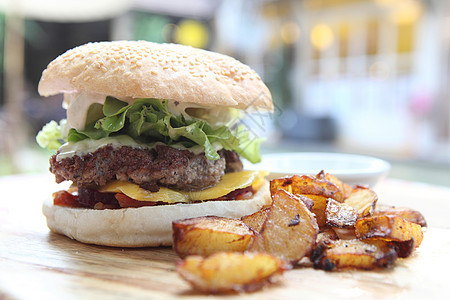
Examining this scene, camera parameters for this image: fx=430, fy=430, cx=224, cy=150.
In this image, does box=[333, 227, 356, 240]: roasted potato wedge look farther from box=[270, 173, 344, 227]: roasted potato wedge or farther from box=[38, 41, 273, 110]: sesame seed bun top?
box=[38, 41, 273, 110]: sesame seed bun top

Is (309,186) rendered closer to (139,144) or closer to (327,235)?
(327,235)

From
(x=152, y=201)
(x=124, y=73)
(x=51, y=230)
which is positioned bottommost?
(x=51, y=230)

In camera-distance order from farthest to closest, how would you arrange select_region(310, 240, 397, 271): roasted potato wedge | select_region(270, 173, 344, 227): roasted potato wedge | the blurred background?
the blurred background
select_region(270, 173, 344, 227): roasted potato wedge
select_region(310, 240, 397, 271): roasted potato wedge

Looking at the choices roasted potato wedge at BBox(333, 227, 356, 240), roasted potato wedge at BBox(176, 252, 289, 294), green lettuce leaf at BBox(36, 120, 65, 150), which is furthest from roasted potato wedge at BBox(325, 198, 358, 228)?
green lettuce leaf at BBox(36, 120, 65, 150)

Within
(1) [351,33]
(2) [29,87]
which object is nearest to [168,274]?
(1) [351,33]

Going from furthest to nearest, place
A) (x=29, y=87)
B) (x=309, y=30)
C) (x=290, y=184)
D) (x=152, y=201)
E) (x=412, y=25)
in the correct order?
1. (x=29, y=87)
2. (x=309, y=30)
3. (x=412, y=25)
4. (x=290, y=184)
5. (x=152, y=201)

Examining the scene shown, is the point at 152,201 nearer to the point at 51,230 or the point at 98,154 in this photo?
the point at 98,154

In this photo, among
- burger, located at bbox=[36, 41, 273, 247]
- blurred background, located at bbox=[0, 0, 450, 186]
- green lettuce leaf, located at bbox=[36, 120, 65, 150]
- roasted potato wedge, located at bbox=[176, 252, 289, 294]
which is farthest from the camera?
blurred background, located at bbox=[0, 0, 450, 186]

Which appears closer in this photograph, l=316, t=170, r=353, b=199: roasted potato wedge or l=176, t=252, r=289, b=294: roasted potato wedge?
l=176, t=252, r=289, b=294: roasted potato wedge
